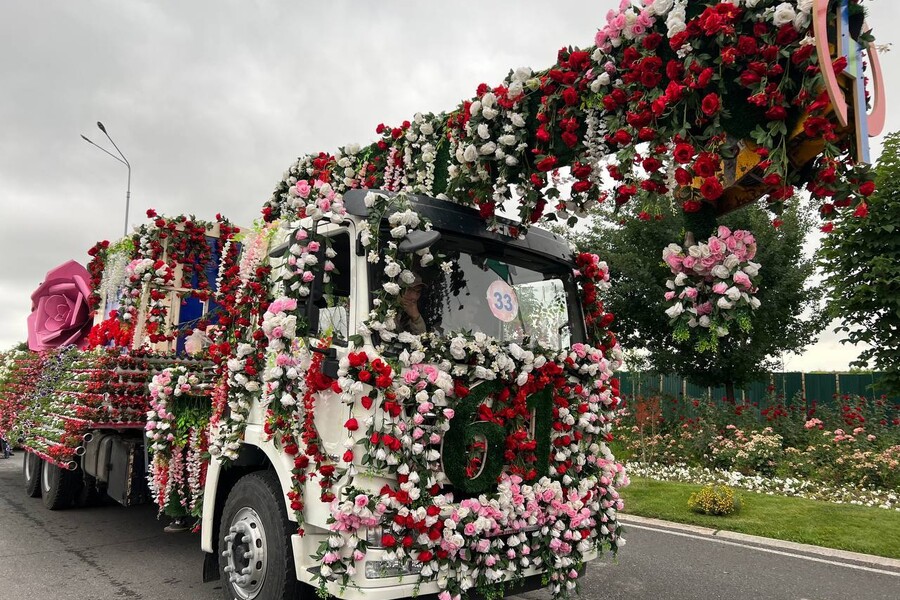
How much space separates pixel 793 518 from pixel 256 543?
6726 mm

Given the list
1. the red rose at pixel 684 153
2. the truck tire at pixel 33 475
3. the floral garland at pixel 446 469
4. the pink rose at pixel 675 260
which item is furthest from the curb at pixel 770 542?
the truck tire at pixel 33 475

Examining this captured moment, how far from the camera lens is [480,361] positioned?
342 cm

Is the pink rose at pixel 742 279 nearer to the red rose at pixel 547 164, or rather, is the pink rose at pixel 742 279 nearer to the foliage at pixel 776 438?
the red rose at pixel 547 164

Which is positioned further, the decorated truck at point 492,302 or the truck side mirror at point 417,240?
the truck side mirror at point 417,240

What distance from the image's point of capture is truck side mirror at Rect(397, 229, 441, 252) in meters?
3.38

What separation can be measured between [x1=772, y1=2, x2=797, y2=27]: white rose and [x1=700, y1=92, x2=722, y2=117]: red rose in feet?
1.25

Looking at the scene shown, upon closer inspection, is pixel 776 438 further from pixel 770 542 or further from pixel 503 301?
pixel 503 301

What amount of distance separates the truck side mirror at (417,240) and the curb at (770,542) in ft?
18.8

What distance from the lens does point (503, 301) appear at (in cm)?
393

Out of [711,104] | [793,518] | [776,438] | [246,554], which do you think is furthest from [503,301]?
[776,438]

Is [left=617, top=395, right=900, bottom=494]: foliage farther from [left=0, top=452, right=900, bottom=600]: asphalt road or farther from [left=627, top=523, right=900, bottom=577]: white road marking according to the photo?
[left=0, top=452, right=900, bottom=600]: asphalt road

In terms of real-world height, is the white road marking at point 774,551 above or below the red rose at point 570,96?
below

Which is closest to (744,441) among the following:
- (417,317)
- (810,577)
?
(810,577)

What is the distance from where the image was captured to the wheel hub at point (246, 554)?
3756 millimetres
